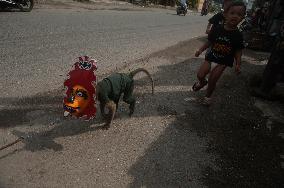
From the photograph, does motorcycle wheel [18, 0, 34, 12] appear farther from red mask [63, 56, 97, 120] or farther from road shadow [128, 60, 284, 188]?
red mask [63, 56, 97, 120]

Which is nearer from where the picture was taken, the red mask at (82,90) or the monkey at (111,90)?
the red mask at (82,90)

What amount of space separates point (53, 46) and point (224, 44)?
4.43 metres

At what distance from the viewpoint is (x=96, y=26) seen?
11969mm

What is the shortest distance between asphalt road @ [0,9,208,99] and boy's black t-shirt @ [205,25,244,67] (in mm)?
2312

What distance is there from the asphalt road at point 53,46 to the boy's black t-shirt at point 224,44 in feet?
7.58

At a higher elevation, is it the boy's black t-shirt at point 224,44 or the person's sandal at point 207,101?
the boy's black t-shirt at point 224,44

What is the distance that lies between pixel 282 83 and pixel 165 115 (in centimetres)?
349

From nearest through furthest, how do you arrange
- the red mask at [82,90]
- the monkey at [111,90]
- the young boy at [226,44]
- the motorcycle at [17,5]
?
the red mask at [82,90]
the monkey at [111,90]
the young boy at [226,44]
the motorcycle at [17,5]

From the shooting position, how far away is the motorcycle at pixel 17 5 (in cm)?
1142

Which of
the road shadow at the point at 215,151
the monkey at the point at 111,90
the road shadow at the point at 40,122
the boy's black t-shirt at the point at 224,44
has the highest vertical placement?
the boy's black t-shirt at the point at 224,44

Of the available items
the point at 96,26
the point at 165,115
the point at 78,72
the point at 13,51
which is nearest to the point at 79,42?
the point at 13,51

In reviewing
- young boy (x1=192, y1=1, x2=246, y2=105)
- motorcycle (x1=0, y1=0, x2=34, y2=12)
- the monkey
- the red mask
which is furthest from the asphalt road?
young boy (x1=192, y1=1, x2=246, y2=105)

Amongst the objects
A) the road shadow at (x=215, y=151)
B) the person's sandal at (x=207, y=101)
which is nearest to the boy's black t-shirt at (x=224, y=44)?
the person's sandal at (x=207, y=101)

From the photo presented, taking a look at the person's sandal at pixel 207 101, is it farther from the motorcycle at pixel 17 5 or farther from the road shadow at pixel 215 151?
the motorcycle at pixel 17 5
